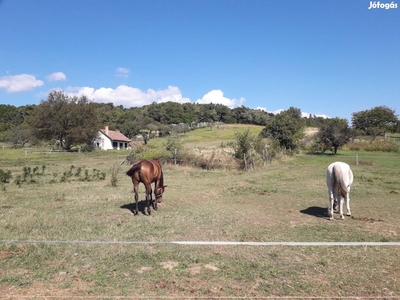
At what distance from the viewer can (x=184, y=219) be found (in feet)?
27.9

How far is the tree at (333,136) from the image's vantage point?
35.2 metres

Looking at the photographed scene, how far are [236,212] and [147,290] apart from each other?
5.74 metres

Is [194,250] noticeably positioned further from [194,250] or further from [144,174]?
[144,174]

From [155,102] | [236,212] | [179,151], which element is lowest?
[236,212]

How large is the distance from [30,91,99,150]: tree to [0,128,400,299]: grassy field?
41639 millimetres

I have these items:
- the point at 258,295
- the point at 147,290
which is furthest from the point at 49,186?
the point at 258,295

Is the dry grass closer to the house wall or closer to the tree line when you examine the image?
the tree line

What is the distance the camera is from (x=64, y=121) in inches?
2025

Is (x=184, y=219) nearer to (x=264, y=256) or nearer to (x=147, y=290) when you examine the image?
(x=264, y=256)

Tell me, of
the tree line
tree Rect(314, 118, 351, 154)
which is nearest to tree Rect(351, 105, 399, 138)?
the tree line

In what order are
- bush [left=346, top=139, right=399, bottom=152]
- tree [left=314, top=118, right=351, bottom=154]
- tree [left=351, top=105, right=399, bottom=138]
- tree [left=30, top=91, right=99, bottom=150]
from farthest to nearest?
tree [left=351, top=105, right=399, bottom=138]
tree [left=30, top=91, right=99, bottom=150]
bush [left=346, top=139, right=399, bottom=152]
tree [left=314, top=118, right=351, bottom=154]

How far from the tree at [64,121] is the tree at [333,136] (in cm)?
3728

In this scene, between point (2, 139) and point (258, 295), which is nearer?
point (258, 295)

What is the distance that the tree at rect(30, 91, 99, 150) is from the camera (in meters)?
50.4
